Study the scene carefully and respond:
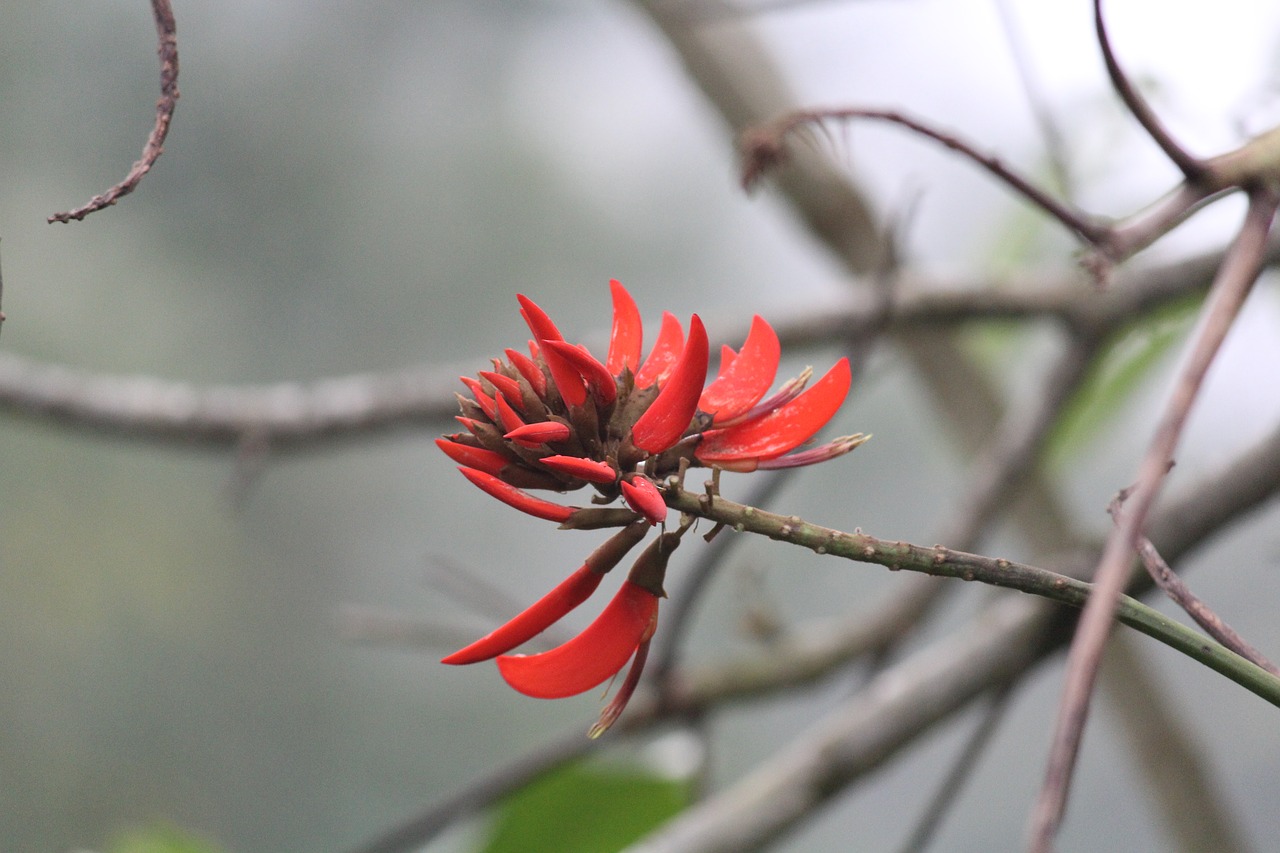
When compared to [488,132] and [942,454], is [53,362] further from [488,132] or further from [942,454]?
[942,454]

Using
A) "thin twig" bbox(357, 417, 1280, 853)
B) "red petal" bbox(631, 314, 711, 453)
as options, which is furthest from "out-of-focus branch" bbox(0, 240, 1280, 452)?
"red petal" bbox(631, 314, 711, 453)

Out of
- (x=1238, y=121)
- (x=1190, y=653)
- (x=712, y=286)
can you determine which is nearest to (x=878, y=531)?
(x=712, y=286)

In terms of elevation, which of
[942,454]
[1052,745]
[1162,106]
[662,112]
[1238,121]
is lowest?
[1052,745]

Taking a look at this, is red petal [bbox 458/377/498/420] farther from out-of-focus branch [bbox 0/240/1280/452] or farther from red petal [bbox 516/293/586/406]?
out-of-focus branch [bbox 0/240/1280/452]

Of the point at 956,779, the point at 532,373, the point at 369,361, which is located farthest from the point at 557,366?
the point at 369,361

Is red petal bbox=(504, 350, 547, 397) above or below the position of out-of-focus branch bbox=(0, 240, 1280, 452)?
below

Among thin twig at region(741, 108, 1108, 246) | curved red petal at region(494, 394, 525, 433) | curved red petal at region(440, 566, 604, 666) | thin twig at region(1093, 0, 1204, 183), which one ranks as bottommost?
curved red petal at region(440, 566, 604, 666)

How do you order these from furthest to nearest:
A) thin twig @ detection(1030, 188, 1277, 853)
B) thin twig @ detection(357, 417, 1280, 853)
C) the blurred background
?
the blurred background < thin twig @ detection(357, 417, 1280, 853) < thin twig @ detection(1030, 188, 1277, 853)

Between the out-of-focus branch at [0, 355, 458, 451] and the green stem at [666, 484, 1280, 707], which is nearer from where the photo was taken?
the green stem at [666, 484, 1280, 707]
